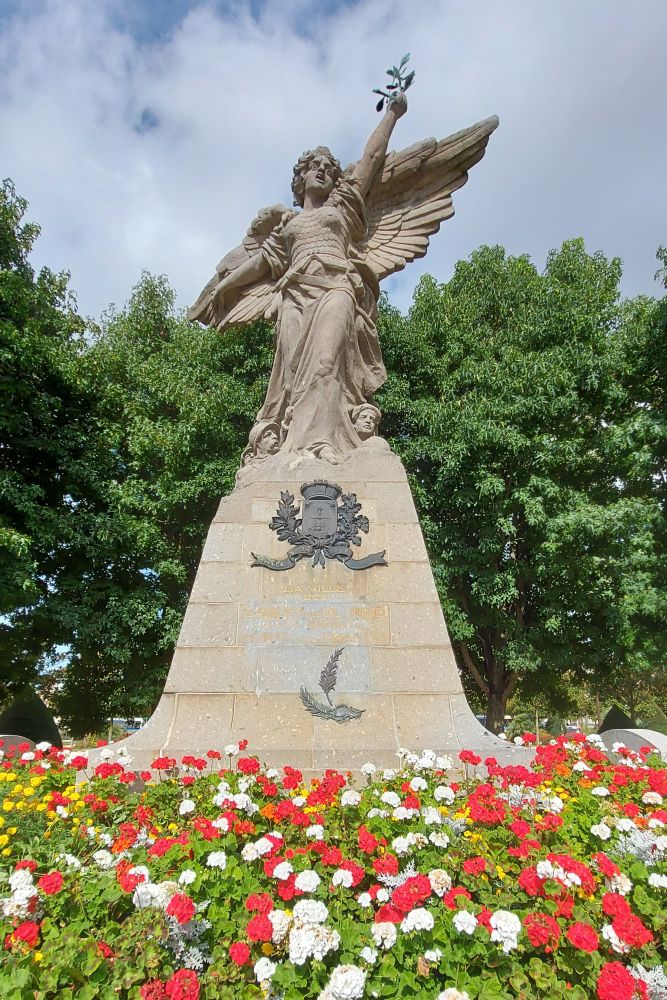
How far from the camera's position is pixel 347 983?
5.06 feet

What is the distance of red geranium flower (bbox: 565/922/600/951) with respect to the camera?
159 centimetres

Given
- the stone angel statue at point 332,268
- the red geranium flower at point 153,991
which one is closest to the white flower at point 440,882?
the red geranium flower at point 153,991

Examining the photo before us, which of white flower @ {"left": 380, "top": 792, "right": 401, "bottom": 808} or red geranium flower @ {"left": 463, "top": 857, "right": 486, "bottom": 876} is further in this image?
white flower @ {"left": 380, "top": 792, "right": 401, "bottom": 808}

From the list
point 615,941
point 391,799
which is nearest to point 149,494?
point 391,799

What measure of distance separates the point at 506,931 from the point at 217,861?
3.19ft

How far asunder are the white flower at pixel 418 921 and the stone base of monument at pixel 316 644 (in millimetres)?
2438

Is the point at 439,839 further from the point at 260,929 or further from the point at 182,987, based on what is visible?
the point at 182,987

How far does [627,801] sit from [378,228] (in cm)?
735

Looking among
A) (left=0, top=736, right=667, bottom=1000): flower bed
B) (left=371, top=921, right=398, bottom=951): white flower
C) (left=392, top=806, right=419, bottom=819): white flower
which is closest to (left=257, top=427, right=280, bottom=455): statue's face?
(left=0, top=736, right=667, bottom=1000): flower bed

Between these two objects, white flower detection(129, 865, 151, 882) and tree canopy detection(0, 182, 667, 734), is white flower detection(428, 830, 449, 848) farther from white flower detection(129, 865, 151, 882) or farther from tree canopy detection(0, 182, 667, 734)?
tree canopy detection(0, 182, 667, 734)

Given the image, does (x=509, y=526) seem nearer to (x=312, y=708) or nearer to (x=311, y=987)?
(x=312, y=708)

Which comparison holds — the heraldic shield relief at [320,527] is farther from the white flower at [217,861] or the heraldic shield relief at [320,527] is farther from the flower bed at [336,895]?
the white flower at [217,861]

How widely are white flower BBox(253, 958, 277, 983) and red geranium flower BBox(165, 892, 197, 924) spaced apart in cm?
23

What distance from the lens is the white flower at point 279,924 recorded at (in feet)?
5.66
